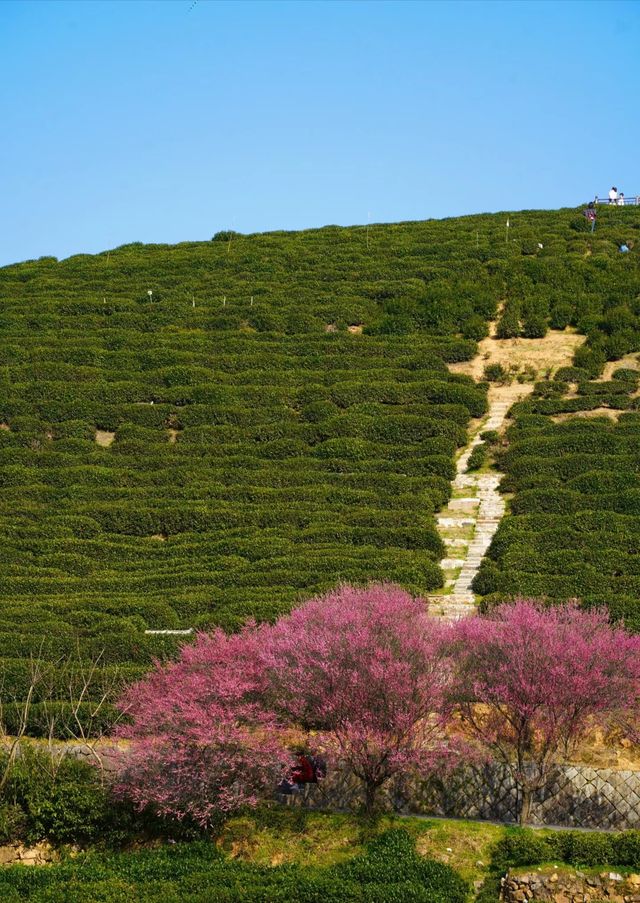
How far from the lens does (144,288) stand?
6088 centimetres

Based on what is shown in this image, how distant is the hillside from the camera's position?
108 ft

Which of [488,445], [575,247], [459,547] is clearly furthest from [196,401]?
[575,247]

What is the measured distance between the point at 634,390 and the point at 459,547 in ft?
42.9

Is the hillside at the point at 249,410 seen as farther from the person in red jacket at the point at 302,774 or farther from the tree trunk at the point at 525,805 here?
the tree trunk at the point at 525,805

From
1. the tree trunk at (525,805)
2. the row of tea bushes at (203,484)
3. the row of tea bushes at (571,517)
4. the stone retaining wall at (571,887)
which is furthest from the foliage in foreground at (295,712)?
the row of tea bushes at (571,517)

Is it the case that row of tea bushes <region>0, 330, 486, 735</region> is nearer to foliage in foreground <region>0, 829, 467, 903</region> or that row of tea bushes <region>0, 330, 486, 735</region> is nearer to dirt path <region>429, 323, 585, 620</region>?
dirt path <region>429, 323, 585, 620</region>

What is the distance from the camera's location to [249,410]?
4572 centimetres

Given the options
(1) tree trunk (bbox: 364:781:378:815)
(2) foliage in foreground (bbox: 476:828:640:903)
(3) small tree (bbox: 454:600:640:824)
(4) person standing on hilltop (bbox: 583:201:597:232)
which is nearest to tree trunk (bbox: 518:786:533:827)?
(3) small tree (bbox: 454:600:640:824)

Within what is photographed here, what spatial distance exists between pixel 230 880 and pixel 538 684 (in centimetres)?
638

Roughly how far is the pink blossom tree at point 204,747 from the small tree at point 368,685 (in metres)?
0.76

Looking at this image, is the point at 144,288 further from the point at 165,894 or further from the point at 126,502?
the point at 165,894

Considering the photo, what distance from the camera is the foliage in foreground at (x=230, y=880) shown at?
805 inches

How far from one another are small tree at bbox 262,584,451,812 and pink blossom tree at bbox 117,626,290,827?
Answer: 30.1 inches

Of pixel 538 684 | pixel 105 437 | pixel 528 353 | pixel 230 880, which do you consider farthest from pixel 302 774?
pixel 528 353
